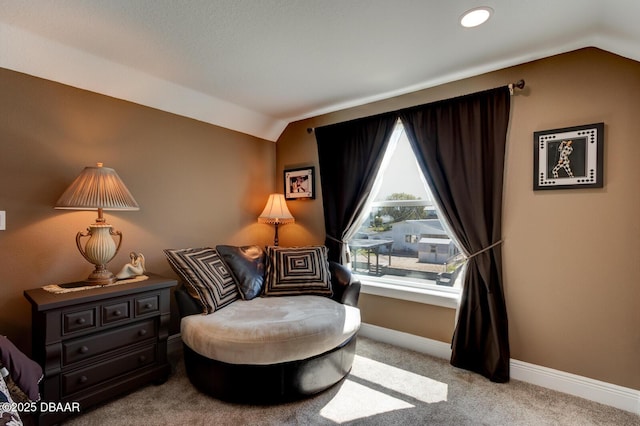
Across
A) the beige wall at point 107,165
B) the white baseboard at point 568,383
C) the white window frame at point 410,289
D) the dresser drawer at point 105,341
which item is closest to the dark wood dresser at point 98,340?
the dresser drawer at point 105,341

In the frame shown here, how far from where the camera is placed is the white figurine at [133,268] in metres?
2.22

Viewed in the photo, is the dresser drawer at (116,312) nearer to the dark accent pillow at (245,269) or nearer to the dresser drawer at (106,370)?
the dresser drawer at (106,370)

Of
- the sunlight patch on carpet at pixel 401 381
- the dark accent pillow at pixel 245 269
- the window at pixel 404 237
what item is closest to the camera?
the sunlight patch on carpet at pixel 401 381

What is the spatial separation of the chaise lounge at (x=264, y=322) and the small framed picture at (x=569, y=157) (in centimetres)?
163

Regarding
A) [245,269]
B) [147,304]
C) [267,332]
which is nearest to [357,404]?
[267,332]

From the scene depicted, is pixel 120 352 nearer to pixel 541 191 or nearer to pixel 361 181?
pixel 361 181

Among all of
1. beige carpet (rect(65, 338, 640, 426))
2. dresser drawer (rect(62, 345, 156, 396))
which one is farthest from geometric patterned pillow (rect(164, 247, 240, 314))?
beige carpet (rect(65, 338, 640, 426))

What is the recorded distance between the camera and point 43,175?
81.7 inches

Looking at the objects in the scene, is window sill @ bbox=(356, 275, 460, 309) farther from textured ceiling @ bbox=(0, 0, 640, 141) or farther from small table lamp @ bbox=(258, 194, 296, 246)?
textured ceiling @ bbox=(0, 0, 640, 141)

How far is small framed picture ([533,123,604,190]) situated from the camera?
1963 mm

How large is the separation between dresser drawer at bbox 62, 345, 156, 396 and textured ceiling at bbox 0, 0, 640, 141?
6.45 ft

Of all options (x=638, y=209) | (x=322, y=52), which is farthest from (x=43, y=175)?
(x=638, y=209)

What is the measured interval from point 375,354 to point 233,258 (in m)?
1.49

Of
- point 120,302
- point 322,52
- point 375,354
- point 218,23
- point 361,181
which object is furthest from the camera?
point 361,181
